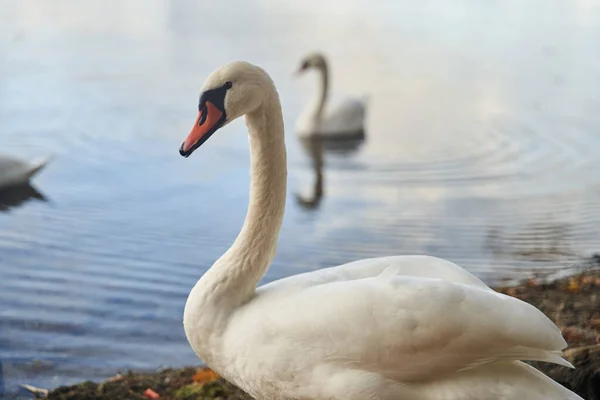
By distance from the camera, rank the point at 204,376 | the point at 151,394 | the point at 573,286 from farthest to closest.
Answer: the point at 573,286 < the point at 204,376 < the point at 151,394

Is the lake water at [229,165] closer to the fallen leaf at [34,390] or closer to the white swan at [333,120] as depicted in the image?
the fallen leaf at [34,390]

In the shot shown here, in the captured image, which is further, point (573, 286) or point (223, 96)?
point (573, 286)

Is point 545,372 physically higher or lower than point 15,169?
lower

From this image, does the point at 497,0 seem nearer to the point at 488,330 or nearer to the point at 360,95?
the point at 360,95

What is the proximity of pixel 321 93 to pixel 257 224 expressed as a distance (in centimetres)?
571

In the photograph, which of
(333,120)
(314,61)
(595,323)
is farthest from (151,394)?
(314,61)

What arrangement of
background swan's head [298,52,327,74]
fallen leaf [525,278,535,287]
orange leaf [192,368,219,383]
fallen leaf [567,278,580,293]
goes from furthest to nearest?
background swan's head [298,52,327,74], fallen leaf [525,278,535,287], fallen leaf [567,278,580,293], orange leaf [192,368,219,383]

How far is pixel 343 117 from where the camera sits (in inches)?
312

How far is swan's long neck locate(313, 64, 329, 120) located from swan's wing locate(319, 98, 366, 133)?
6 cm

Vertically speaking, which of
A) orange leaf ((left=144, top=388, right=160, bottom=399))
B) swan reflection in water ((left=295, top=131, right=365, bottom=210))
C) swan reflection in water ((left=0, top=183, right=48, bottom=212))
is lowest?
orange leaf ((left=144, top=388, right=160, bottom=399))

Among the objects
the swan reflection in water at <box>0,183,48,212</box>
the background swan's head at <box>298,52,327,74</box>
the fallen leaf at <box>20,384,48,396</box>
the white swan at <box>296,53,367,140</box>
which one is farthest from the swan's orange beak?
the background swan's head at <box>298,52,327,74</box>

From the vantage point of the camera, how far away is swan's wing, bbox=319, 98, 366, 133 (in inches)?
309

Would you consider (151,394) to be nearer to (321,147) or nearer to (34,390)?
(34,390)

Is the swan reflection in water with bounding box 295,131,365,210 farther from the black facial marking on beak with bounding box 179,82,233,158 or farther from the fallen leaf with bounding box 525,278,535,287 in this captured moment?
the black facial marking on beak with bounding box 179,82,233,158
